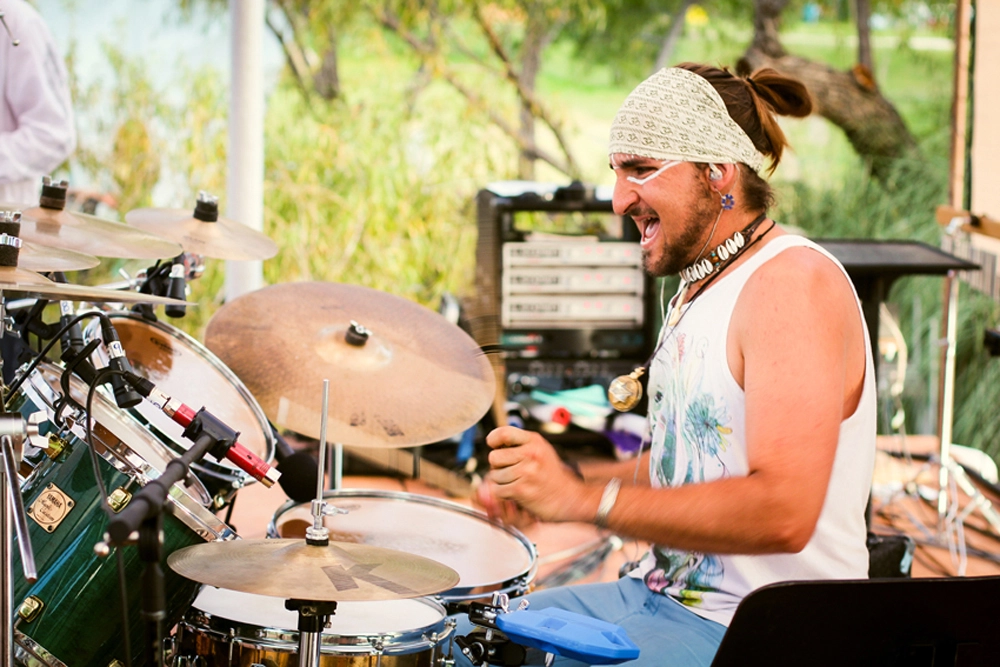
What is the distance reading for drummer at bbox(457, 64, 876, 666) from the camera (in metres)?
1.43

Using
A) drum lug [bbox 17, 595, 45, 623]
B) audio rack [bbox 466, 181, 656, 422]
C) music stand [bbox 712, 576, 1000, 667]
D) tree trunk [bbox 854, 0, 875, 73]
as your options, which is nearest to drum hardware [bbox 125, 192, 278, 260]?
drum lug [bbox 17, 595, 45, 623]

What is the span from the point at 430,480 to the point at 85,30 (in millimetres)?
3426

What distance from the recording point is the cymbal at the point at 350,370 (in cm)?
205

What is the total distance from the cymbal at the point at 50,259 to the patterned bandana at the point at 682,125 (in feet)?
3.14

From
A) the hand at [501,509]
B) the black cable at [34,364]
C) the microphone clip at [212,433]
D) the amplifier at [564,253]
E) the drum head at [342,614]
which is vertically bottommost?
the drum head at [342,614]

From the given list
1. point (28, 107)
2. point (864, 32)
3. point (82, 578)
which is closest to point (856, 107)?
point (864, 32)

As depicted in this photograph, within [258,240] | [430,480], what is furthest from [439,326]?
[430,480]

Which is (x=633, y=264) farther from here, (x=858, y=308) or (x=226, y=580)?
(x=226, y=580)

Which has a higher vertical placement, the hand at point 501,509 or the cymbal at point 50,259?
the cymbal at point 50,259

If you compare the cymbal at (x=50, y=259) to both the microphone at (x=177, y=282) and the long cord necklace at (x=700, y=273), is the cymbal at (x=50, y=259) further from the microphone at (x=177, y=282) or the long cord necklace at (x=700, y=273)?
the long cord necklace at (x=700, y=273)

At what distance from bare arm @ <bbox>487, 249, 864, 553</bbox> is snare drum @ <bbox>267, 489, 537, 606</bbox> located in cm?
52

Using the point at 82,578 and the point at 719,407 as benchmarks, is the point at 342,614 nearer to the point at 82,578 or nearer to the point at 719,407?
the point at 82,578

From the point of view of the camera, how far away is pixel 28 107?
3.07 metres

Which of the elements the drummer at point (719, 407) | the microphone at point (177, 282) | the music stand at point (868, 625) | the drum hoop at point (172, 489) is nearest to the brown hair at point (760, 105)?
the drummer at point (719, 407)
